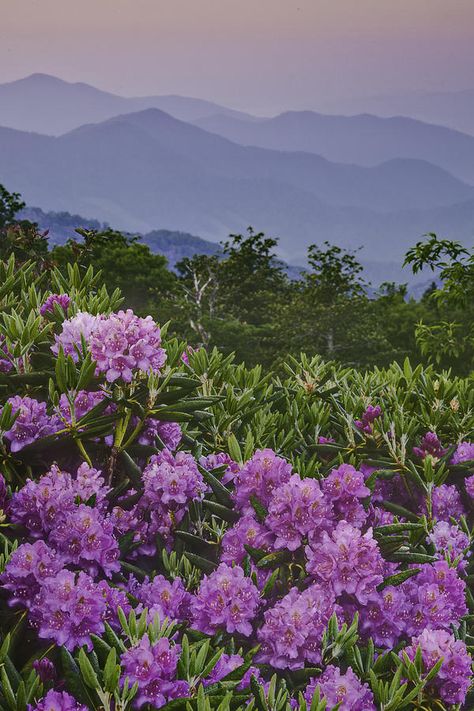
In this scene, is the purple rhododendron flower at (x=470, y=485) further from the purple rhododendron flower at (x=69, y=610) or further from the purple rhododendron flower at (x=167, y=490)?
the purple rhododendron flower at (x=69, y=610)

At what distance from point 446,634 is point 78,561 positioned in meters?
1.03

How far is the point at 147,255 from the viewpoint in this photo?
4719cm

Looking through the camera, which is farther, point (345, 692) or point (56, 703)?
point (345, 692)

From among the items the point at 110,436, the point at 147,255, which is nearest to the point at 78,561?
the point at 110,436

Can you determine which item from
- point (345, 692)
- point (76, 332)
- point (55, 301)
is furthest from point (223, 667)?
point (55, 301)

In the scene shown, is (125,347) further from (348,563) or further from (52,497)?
(348,563)

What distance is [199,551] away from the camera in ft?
7.99

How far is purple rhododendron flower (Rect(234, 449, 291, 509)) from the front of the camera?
2352mm

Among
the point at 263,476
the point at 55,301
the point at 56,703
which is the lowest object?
the point at 56,703

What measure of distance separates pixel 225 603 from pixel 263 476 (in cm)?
42

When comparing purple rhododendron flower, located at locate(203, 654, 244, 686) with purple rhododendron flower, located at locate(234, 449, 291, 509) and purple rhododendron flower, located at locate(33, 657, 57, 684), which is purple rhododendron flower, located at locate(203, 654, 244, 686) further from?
purple rhododendron flower, located at locate(234, 449, 291, 509)

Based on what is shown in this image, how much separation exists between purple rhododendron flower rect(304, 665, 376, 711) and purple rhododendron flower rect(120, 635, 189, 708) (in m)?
0.38

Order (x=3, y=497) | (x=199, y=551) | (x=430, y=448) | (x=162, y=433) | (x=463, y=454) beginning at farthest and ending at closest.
A: (x=463, y=454)
(x=430, y=448)
(x=162, y=433)
(x=199, y=551)
(x=3, y=497)

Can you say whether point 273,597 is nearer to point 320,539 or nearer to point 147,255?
point 320,539
